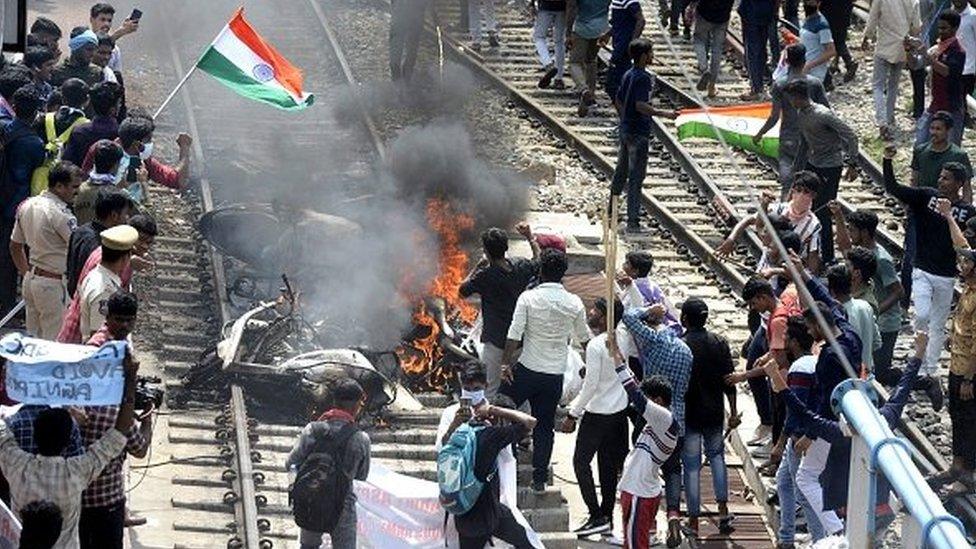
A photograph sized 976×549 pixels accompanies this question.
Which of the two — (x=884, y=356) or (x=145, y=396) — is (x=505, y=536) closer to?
(x=145, y=396)

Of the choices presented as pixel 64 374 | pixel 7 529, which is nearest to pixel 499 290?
pixel 64 374

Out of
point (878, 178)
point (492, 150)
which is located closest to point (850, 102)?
point (878, 178)

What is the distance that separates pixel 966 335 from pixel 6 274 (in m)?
6.56

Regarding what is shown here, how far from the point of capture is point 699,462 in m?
14.1

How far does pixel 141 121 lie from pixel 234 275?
103 inches

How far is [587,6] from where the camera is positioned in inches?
926

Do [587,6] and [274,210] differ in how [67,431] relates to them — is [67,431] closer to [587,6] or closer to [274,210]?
[274,210]

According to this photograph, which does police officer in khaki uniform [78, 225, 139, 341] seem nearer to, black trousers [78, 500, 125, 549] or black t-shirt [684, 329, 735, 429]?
black trousers [78, 500, 125, 549]

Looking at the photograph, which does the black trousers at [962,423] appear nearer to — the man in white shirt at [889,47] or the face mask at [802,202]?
the face mask at [802,202]

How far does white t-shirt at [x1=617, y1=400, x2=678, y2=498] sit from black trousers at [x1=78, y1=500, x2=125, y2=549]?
3350mm

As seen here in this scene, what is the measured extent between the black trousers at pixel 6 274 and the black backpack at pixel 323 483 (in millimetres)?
4623

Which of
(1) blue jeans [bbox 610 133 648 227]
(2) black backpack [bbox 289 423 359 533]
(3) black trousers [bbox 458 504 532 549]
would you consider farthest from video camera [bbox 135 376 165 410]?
(1) blue jeans [bbox 610 133 648 227]

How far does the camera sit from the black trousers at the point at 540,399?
46.7 feet

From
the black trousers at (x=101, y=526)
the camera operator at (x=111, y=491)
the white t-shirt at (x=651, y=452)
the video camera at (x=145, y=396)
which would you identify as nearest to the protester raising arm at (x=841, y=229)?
the white t-shirt at (x=651, y=452)
